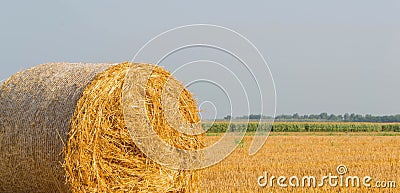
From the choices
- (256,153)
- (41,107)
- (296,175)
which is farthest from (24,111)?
(256,153)

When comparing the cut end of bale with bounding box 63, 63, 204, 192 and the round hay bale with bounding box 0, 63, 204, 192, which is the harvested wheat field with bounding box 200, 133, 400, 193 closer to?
the cut end of bale with bounding box 63, 63, 204, 192

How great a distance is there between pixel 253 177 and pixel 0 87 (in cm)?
459

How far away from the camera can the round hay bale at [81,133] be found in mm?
7434

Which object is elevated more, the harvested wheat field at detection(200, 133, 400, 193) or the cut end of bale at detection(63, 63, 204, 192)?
the cut end of bale at detection(63, 63, 204, 192)

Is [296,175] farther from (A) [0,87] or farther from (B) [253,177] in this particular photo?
(A) [0,87]

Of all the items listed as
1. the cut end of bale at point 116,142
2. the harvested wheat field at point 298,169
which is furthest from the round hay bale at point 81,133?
the harvested wheat field at point 298,169

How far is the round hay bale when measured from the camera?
24.4 ft

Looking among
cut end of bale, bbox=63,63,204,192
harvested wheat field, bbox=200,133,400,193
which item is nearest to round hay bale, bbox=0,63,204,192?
cut end of bale, bbox=63,63,204,192

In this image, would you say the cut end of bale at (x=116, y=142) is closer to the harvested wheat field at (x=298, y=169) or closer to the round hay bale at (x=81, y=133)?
the round hay bale at (x=81, y=133)

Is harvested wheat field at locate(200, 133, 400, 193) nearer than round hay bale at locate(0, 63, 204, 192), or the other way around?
round hay bale at locate(0, 63, 204, 192)

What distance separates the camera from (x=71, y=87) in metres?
7.76

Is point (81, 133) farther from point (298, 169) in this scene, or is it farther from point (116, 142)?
point (298, 169)

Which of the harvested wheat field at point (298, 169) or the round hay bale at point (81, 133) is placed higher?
the round hay bale at point (81, 133)

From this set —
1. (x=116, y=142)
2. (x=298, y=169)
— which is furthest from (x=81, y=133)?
(x=298, y=169)
